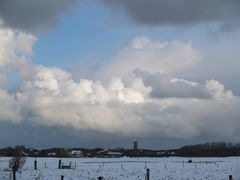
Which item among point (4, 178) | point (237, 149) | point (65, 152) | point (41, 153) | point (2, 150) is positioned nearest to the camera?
point (4, 178)

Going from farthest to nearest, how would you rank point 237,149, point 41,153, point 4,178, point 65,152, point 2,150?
1. point 237,149
2. point 41,153
3. point 65,152
4. point 2,150
5. point 4,178

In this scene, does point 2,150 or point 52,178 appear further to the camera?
point 2,150

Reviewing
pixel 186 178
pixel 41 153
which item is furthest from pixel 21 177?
pixel 41 153

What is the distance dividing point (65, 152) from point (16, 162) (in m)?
120

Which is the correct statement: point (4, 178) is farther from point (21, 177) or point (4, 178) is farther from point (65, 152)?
point (65, 152)

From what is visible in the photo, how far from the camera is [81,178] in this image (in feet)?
148

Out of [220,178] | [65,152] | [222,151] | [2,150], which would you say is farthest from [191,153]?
[220,178]

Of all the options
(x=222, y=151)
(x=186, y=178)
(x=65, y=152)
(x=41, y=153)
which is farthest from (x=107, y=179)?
(x=222, y=151)

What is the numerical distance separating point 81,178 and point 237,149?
153 m

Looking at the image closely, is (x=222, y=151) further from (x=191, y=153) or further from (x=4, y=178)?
(x=4, y=178)

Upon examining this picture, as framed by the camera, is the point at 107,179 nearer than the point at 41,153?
Yes

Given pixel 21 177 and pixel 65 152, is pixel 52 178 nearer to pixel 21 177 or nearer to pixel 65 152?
pixel 21 177

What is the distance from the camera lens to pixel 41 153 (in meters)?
175

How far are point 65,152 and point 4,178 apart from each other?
119699mm
